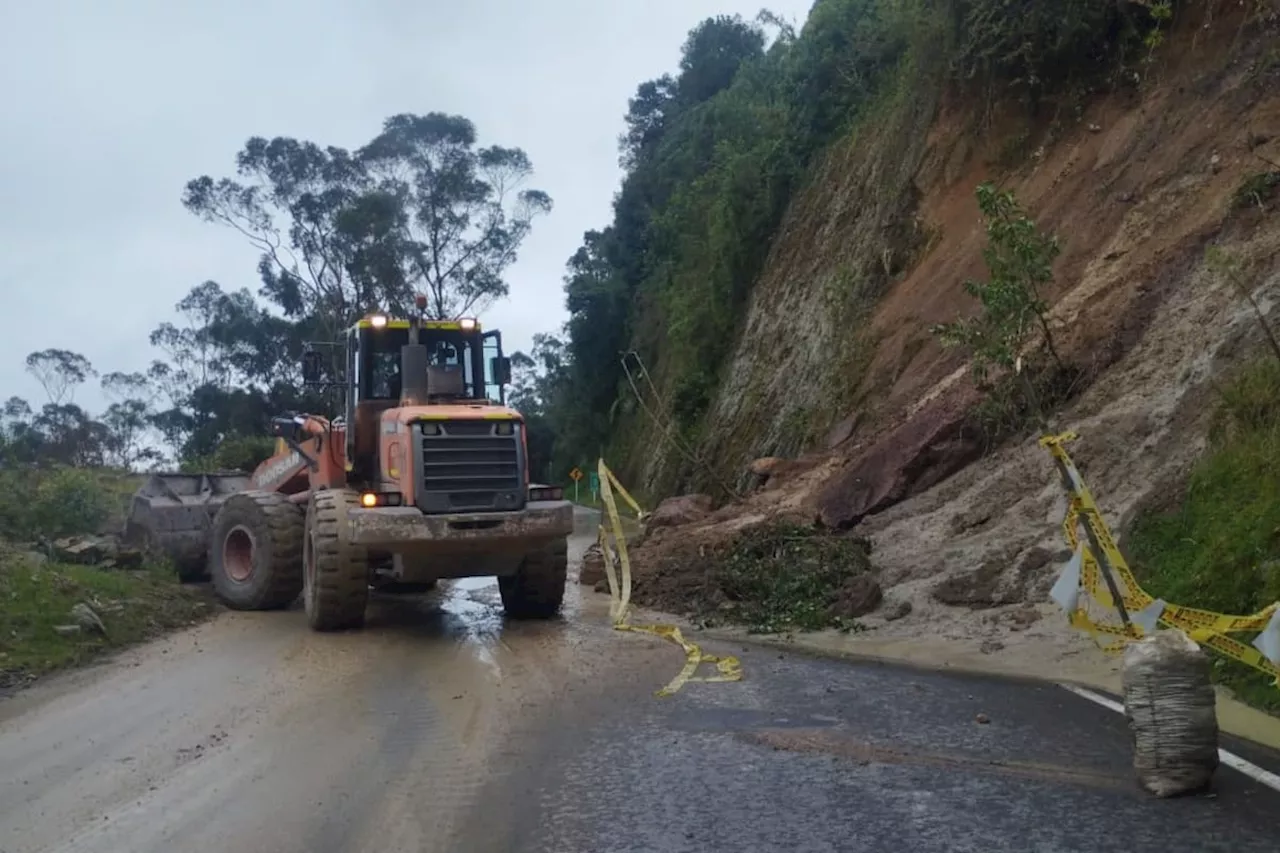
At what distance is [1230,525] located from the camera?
32.1ft

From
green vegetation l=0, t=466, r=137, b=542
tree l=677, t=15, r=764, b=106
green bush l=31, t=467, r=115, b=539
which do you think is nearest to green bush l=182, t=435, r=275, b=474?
green vegetation l=0, t=466, r=137, b=542

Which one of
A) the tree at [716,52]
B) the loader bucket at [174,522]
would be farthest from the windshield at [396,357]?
the tree at [716,52]

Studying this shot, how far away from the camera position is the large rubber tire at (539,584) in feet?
45.2

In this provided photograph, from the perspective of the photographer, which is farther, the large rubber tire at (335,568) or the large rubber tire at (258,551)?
the large rubber tire at (258,551)

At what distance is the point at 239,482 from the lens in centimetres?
1902

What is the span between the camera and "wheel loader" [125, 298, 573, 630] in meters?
12.5

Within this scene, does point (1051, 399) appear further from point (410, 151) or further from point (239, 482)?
point (410, 151)

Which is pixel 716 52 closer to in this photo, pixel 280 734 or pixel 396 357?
pixel 396 357

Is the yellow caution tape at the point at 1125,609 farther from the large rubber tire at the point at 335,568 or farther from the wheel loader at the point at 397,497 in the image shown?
the large rubber tire at the point at 335,568

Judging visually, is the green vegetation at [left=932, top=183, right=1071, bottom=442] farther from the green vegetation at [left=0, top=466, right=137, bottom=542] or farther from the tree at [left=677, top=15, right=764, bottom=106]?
the tree at [left=677, top=15, right=764, bottom=106]

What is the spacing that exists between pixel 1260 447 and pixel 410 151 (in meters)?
38.7

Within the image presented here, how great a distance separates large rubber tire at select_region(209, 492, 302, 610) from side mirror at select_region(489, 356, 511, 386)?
2895mm

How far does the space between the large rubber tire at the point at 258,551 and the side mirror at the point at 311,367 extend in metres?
1.72

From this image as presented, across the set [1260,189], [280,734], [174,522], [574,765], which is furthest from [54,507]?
[1260,189]
